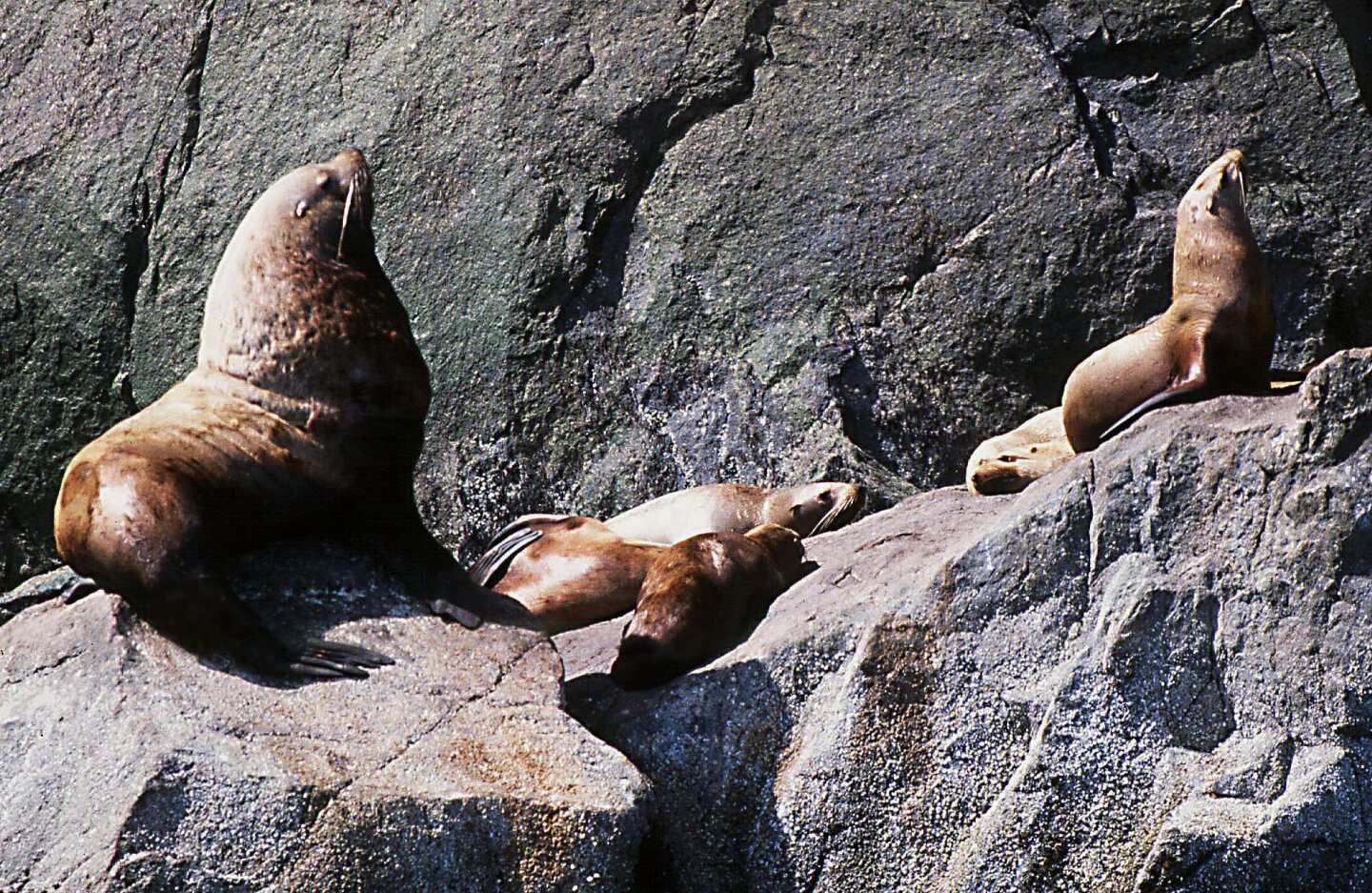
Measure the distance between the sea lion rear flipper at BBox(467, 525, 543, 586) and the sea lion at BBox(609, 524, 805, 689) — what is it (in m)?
0.90

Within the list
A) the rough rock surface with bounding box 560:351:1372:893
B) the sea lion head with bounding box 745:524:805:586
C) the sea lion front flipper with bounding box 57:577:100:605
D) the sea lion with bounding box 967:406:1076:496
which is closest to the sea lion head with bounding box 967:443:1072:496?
the sea lion with bounding box 967:406:1076:496

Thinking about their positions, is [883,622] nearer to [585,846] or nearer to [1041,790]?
[1041,790]

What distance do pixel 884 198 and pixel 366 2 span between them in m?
2.45

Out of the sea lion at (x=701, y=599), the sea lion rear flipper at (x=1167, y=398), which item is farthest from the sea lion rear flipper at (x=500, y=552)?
A: the sea lion rear flipper at (x=1167, y=398)

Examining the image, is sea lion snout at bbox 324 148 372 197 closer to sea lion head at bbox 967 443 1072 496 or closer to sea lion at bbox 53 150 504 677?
sea lion at bbox 53 150 504 677

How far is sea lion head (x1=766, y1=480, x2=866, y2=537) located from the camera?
7.21 m

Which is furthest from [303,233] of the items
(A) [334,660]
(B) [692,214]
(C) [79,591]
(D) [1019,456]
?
(B) [692,214]

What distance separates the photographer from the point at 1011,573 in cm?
468

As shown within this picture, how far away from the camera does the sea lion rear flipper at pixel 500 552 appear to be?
6691mm

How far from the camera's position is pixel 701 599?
5.35 meters

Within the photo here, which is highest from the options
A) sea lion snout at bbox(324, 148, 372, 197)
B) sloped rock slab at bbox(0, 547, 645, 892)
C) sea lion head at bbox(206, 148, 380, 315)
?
sea lion snout at bbox(324, 148, 372, 197)

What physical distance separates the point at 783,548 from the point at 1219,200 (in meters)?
1.96

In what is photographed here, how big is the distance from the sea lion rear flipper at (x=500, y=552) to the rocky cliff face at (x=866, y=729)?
1768 mm

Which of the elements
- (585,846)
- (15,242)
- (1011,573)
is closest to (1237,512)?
(1011,573)
